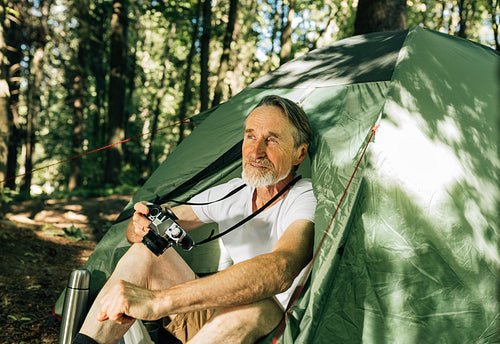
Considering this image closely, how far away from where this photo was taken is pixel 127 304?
1.72m

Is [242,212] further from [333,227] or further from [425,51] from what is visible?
[425,51]

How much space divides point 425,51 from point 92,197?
26.8 feet

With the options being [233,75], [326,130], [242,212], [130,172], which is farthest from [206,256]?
[130,172]

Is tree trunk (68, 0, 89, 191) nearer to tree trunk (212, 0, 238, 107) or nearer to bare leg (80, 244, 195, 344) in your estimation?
tree trunk (212, 0, 238, 107)

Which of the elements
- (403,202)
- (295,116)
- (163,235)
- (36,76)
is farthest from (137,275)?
(36,76)

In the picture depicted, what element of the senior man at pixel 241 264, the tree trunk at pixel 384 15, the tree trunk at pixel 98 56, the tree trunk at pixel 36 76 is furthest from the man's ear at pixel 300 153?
the tree trunk at pixel 98 56

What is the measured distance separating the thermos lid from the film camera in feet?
2.07

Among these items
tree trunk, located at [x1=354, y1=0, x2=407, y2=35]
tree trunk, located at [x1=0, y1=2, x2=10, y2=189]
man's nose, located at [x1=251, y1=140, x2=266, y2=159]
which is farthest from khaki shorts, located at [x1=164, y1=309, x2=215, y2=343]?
tree trunk, located at [x1=354, y1=0, x2=407, y2=35]

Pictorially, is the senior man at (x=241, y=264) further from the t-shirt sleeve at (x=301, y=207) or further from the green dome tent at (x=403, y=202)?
the green dome tent at (x=403, y=202)

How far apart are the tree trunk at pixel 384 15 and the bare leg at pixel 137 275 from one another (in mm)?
3992

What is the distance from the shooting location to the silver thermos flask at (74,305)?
99.1 inches

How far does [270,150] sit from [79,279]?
1435 millimetres

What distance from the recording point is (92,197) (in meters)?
9.34

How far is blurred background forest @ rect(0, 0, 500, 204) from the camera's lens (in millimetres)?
9703
